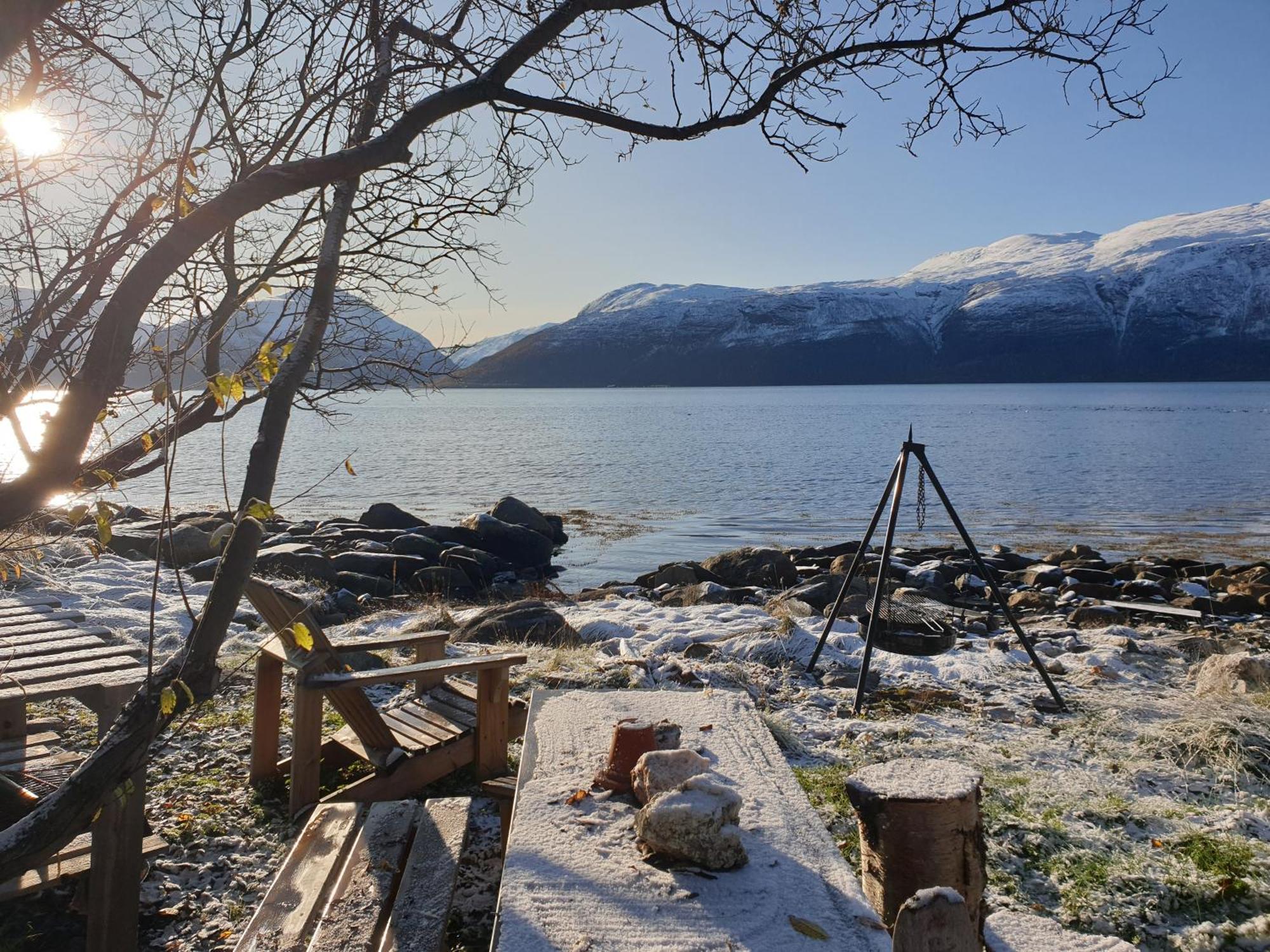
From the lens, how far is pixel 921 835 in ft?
10.4

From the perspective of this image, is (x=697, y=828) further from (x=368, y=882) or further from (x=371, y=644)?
(x=371, y=644)

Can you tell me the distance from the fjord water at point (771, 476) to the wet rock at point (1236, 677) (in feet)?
21.6

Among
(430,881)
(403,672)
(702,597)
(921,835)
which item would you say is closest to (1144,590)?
(702,597)

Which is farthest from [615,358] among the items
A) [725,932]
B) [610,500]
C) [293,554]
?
[725,932]

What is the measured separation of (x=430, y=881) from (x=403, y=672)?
4.88 ft

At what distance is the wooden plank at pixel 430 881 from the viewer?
2.75 m

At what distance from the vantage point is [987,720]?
6391 millimetres

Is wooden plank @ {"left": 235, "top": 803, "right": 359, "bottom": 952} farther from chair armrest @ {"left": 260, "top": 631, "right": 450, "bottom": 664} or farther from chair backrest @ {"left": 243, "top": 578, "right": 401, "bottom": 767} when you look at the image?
chair armrest @ {"left": 260, "top": 631, "right": 450, "bottom": 664}

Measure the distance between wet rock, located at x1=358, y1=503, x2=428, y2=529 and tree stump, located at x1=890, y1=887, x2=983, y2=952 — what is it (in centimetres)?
1884

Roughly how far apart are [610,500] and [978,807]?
24.5 m

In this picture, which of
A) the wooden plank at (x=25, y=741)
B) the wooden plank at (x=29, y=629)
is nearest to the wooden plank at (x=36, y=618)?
the wooden plank at (x=29, y=629)

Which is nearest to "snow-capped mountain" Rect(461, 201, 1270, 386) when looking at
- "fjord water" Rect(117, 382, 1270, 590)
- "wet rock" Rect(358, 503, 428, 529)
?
"fjord water" Rect(117, 382, 1270, 590)

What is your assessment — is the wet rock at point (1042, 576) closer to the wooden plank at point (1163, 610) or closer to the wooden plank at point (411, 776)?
the wooden plank at point (1163, 610)

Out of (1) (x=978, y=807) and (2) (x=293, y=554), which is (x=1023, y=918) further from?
(2) (x=293, y=554)
